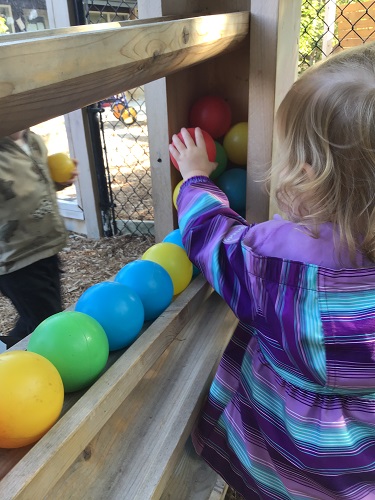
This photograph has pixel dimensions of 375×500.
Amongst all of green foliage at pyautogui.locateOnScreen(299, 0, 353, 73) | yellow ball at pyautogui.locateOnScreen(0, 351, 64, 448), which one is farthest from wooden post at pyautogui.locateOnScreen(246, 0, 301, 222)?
green foliage at pyautogui.locateOnScreen(299, 0, 353, 73)

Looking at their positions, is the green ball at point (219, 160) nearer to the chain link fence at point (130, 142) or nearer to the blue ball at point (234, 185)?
the blue ball at point (234, 185)

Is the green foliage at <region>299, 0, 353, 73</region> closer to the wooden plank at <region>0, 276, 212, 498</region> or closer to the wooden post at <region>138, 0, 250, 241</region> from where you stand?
the wooden post at <region>138, 0, 250, 241</region>

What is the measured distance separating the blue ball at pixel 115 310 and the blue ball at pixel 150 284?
89 mm

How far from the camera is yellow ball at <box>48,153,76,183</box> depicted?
1896mm

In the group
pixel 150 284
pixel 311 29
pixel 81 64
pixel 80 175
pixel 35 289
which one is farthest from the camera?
pixel 311 29

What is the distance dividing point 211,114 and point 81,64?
1045 millimetres

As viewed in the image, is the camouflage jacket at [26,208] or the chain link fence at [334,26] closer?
the camouflage jacket at [26,208]

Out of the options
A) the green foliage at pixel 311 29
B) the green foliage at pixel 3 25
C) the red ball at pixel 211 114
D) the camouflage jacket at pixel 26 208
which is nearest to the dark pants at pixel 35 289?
the camouflage jacket at pixel 26 208

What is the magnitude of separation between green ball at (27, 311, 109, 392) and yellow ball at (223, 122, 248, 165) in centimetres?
97

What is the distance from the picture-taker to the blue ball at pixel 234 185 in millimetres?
1716

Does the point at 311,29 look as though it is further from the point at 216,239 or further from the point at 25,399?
the point at 25,399

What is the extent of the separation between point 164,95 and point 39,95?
98 cm

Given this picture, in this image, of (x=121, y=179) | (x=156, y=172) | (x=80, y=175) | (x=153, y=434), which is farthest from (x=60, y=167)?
(x=121, y=179)

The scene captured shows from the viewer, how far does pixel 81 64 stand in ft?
2.37
